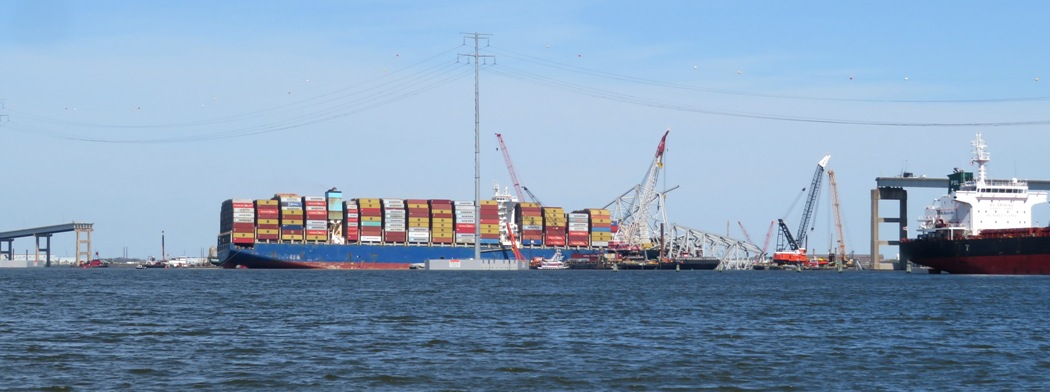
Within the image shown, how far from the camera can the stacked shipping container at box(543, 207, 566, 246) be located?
184375 millimetres

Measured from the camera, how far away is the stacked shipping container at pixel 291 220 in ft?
556

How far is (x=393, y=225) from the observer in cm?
17462

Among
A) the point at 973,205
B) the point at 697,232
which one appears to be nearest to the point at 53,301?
the point at 973,205

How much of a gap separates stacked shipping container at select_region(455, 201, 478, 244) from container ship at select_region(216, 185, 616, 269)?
0.15m

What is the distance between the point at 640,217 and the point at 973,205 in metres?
91.2

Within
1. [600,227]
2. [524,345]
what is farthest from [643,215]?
[524,345]

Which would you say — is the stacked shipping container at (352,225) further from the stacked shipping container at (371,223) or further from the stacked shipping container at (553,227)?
the stacked shipping container at (553,227)

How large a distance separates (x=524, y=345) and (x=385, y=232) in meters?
139

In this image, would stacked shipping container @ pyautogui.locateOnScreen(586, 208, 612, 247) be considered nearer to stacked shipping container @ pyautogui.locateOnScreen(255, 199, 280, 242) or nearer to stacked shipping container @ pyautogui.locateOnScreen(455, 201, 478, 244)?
stacked shipping container @ pyautogui.locateOnScreen(455, 201, 478, 244)

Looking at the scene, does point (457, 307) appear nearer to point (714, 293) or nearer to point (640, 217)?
point (714, 293)

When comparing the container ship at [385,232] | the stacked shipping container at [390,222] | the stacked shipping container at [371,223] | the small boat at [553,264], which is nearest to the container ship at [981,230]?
the small boat at [553,264]

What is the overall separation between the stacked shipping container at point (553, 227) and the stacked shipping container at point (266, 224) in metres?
41.8

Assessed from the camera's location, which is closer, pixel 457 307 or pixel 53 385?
pixel 53 385

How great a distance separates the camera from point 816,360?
32625mm
